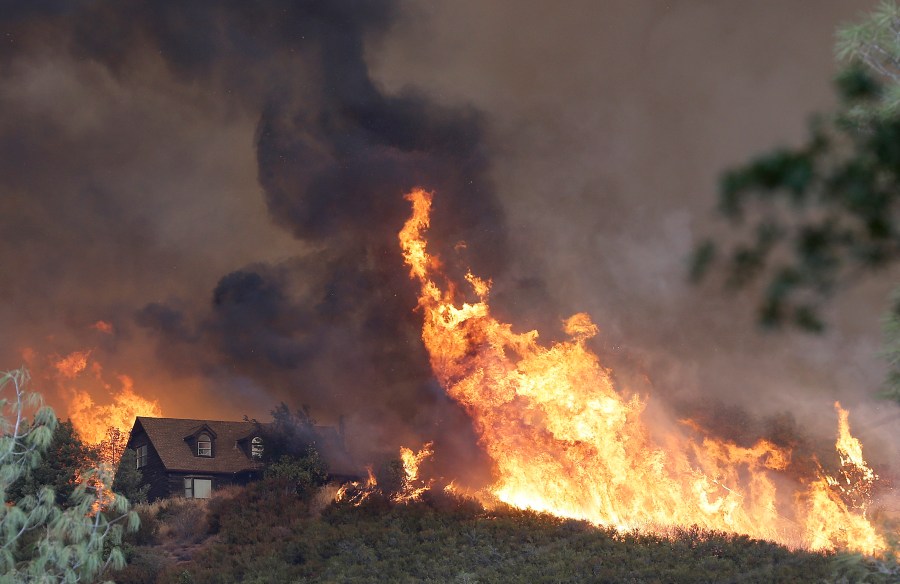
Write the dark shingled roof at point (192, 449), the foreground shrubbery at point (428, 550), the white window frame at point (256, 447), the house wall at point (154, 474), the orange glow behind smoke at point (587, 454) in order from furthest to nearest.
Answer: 1. the white window frame at point (256, 447)
2. the dark shingled roof at point (192, 449)
3. the house wall at point (154, 474)
4. the orange glow behind smoke at point (587, 454)
5. the foreground shrubbery at point (428, 550)

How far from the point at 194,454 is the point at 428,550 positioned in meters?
22.6

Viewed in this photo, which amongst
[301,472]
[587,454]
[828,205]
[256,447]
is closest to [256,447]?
[256,447]

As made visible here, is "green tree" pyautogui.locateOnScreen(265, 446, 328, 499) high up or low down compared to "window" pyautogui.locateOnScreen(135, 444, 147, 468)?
down

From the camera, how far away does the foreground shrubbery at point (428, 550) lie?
84.9ft

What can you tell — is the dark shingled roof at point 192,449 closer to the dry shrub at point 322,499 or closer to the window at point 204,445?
the window at point 204,445

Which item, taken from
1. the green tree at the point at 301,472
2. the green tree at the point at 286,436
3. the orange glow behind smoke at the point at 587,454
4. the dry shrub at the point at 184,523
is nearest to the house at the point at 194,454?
the green tree at the point at 286,436

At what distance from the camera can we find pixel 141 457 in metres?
49.2

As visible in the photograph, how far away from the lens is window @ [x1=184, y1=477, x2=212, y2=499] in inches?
1850

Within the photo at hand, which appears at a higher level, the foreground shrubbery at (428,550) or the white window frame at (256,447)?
the white window frame at (256,447)

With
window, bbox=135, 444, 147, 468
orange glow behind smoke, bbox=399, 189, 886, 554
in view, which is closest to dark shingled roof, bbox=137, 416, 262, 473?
window, bbox=135, 444, 147, 468

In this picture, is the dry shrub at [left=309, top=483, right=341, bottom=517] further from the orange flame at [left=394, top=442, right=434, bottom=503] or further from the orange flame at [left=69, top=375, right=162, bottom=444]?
the orange flame at [left=69, top=375, right=162, bottom=444]

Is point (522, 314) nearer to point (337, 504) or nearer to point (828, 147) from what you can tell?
point (337, 504)

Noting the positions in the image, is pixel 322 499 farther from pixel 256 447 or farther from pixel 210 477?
pixel 256 447

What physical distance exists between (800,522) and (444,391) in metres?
14.6
